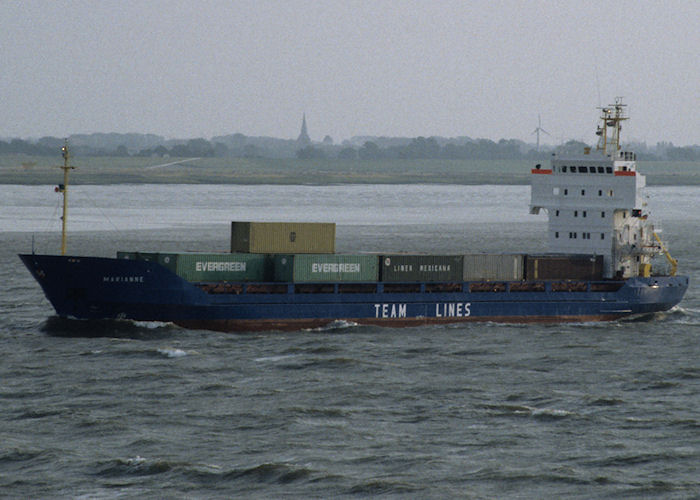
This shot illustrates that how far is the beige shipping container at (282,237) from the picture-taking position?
55.3m

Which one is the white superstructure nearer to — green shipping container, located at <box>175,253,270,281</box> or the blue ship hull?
the blue ship hull

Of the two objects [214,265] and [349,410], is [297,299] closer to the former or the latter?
[214,265]

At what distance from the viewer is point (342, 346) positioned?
5000 cm

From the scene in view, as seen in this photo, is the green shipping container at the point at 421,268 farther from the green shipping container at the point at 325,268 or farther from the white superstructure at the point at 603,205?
the white superstructure at the point at 603,205

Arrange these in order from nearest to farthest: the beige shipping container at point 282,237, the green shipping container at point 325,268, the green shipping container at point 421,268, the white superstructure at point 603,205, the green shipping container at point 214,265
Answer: the green shipping container at point 214,265
the green shipping container at point 325,268
the beige shipping container at point 282,237
the green shipping container at point 421,268
the white superstructure at point 603,205

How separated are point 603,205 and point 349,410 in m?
30.6

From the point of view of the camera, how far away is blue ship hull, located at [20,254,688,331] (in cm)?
5119

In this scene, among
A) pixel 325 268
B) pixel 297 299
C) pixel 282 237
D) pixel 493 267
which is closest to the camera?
pixel 297 299

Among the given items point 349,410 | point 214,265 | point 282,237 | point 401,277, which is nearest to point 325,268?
point 282,237

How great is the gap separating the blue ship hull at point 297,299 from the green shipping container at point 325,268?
0.55 m

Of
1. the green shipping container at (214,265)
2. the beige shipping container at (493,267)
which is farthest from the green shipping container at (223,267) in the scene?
the beige shipping container at (493,267)

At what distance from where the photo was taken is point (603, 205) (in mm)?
63625

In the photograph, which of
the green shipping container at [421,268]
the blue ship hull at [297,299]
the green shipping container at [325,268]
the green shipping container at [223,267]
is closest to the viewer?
the blue ship hull at [297,299]

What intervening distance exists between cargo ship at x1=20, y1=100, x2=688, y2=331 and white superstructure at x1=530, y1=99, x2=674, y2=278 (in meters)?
0.06
